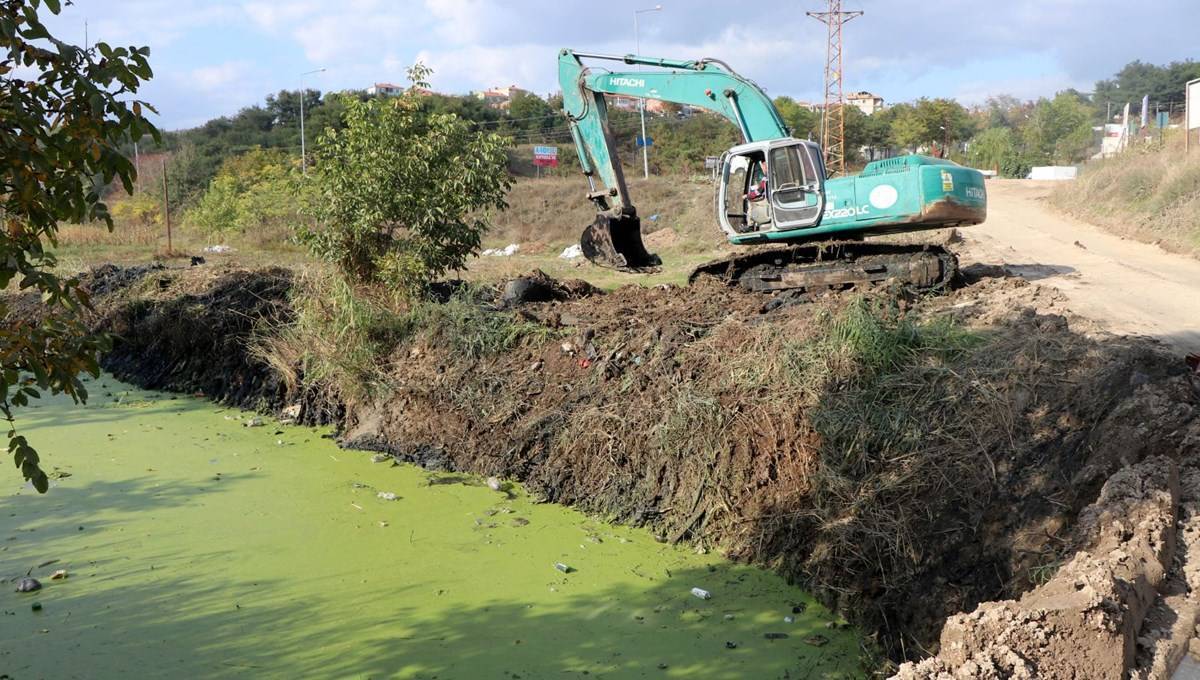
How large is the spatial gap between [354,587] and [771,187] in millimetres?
6539

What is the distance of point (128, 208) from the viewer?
1195 inches

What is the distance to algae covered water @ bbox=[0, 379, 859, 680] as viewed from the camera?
489 cm

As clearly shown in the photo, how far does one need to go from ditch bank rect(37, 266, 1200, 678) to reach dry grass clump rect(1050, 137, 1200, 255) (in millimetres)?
6693

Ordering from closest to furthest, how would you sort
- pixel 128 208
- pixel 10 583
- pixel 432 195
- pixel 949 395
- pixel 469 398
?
pixel 10 583 < pixel 949 395 < pixel 469 398 < pixel 432 195 < pixel 128 208

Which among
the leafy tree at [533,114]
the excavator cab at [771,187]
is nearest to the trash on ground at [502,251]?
the excavator cab at [771,187]

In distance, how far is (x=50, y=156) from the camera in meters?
2.79

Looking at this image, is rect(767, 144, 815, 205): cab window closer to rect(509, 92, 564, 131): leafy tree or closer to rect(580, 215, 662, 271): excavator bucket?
rect(580, 215, 662, 271): excavator bucket

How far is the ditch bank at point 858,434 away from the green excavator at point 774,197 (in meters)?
0.84

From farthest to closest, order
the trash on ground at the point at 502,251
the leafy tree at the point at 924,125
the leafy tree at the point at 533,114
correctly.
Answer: the leafy tree at the point at 533,114 < the leafy tree at the point at 924,125 < the trash on ground at the point at 502,251

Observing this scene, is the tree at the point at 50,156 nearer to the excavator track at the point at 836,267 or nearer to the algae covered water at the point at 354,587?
the algae covered water at the point at 354,587

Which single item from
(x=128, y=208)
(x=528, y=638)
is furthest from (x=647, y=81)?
(x=128, y=208)

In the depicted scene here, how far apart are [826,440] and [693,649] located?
206cm

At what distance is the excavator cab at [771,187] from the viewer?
1026cm

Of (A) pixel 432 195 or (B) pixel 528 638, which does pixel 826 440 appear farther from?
(A) pixel 432 195
